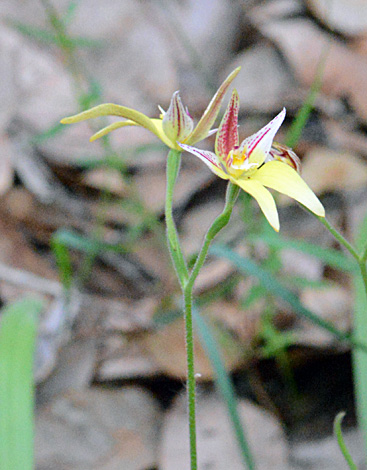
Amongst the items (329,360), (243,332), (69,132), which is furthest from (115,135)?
(329,360)

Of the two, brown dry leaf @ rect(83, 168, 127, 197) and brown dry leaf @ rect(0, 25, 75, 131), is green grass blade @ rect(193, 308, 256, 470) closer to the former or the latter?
brown dry leaf @ rect(83, 168, 127, 197)

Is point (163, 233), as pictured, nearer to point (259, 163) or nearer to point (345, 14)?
point (259, 163)

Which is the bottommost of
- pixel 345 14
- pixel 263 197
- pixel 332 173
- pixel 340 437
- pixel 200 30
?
pixel 340 437

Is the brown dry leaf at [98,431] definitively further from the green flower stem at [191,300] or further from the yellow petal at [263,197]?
the yellow petal at [263,197]

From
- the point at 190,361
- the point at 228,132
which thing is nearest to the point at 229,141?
the point at 228,132

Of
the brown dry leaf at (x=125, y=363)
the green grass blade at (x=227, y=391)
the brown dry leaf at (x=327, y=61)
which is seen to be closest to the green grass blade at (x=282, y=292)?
the green grass blade at (x=227, y=391)

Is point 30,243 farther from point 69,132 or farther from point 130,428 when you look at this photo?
point 130,428

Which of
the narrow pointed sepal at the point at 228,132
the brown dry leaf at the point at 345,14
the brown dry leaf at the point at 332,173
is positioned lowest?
the narrow pointed sepal at the point at 228,132
